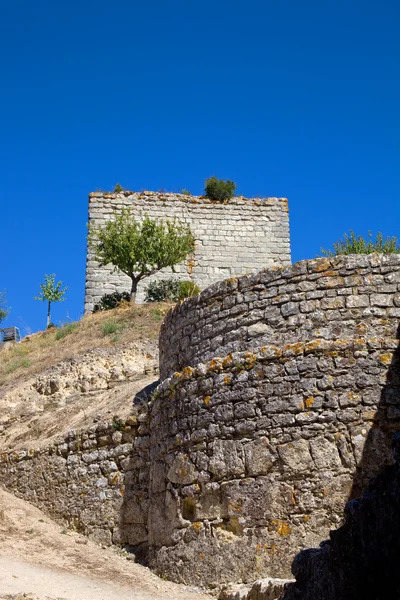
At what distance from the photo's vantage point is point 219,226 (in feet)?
90.5

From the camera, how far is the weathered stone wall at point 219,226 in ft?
87.7

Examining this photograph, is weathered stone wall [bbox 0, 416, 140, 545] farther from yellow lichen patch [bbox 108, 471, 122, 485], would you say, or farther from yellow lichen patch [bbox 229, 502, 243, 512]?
yellow lichen patch [bbox 229, 502, 243, 512]

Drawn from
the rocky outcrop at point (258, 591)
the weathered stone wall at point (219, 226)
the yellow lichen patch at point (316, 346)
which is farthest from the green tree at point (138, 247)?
the rocky outcrop at point (258, 591)

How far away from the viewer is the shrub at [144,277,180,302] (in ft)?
81.1

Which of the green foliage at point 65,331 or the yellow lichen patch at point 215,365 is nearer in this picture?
the yellow lichen patch at point 215,365

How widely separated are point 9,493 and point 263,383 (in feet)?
17.4

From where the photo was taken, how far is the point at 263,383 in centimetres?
768

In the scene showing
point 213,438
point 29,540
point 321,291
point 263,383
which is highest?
point 321,291

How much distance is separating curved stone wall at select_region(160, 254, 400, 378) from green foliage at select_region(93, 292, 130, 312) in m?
15.7

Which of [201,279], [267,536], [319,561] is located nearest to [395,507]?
[319,561]

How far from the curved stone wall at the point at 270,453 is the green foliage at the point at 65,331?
13650 millimetres

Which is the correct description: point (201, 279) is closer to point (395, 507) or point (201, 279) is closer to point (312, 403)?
point (312, 403)

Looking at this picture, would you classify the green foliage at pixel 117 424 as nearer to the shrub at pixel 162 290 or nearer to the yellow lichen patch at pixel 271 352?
the yellow lichen patch at pixel 271 352

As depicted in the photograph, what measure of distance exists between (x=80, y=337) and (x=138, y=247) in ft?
16.8
